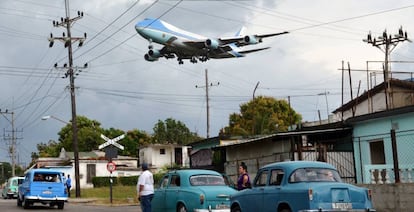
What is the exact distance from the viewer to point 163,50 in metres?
30.9

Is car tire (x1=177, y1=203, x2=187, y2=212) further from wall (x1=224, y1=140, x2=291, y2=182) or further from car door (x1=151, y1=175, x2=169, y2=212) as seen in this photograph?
wall (x1=224, y1=140, x2=291, y2=182)

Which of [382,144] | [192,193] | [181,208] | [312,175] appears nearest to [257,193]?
[312,175]

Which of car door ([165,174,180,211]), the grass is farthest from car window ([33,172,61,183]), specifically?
car door ([165,174,180,211])

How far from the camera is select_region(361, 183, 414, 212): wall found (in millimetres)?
15891

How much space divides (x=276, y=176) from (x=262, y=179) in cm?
61

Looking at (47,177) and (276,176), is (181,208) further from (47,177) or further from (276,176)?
(47,177)

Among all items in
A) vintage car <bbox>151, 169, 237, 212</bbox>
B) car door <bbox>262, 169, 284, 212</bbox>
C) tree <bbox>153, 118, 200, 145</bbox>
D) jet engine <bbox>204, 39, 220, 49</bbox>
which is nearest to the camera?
car door <bbox>262, 169, 284, 212</bbox>

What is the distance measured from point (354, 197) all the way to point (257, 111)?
5747 centimetres

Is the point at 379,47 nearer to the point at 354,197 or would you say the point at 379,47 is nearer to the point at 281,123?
the point at 281,123

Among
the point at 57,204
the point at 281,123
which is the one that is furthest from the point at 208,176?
the point at 281,123

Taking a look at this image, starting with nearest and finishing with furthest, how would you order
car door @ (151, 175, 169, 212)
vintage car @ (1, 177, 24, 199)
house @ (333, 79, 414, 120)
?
car door @ (151, 175, 169, 212) < house @ (333, 79, 414, 120) < vintage car @ (1, 177, 24, 199)

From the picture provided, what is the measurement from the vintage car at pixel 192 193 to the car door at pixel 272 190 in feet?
7.34

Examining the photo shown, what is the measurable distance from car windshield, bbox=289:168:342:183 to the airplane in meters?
17.6

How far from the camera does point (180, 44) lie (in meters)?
30.1
